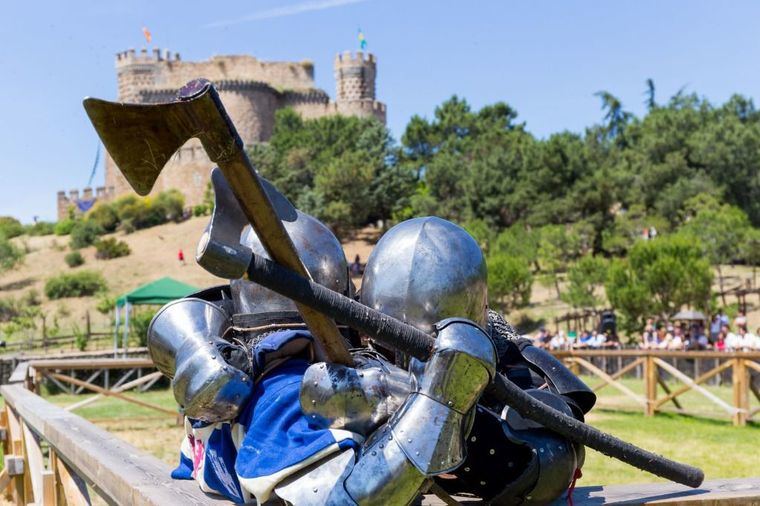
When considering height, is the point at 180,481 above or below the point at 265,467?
below

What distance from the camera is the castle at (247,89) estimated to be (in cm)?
7425

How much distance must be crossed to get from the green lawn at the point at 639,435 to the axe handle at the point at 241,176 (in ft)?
18.3

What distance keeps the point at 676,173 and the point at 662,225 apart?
456 centimetres

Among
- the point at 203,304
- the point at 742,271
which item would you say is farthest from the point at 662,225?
the point at 203,304

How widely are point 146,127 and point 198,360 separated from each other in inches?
32.4

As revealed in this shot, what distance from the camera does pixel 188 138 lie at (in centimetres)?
205

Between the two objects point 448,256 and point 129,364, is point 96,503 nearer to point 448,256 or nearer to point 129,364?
point 448,256

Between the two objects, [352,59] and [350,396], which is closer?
[350,396]

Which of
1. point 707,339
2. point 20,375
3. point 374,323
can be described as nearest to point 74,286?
point 707,339

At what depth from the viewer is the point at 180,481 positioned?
2988 millimetres

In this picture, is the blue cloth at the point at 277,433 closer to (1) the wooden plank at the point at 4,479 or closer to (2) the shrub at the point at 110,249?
(1) the wooden plank at the point at 4,479

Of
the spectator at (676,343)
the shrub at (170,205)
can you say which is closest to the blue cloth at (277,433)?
the spectator at (676,343)

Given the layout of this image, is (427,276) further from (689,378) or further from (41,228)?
(41,228)

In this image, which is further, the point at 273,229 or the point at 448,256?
the point at 448,256
